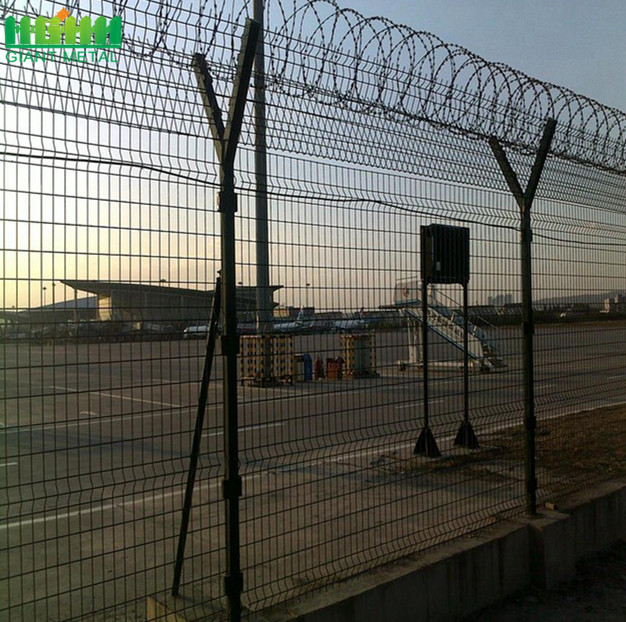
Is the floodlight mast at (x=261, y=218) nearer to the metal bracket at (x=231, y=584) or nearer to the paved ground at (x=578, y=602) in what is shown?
the metal bracket at (x=231, y=584)

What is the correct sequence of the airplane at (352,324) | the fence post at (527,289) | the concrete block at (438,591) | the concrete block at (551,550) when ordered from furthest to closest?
the fence post at (527,289) → the concrete block at (551,550) → the concrete block at (438,591) → the airplane at (352,324)

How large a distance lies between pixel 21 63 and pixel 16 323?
1.05 metres

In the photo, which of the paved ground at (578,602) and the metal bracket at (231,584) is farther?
the paved ground at (578,602)

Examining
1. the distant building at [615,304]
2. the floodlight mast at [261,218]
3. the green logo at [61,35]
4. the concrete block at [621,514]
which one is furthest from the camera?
the distant building at [615,304]

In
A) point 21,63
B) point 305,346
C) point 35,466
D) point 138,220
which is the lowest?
point 35,466

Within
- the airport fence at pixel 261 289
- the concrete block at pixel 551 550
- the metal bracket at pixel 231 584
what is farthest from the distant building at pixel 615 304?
the metal bracket at pixel 231 584

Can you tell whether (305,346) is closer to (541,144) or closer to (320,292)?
(320,292)

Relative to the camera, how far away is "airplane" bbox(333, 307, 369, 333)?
3.72 metres

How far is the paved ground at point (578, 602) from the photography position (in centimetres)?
406

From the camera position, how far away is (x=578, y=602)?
4.28 m

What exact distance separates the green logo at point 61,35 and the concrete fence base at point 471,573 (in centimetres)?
260

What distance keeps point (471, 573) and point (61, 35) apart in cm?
367

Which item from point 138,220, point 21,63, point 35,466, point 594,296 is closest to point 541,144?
point 594,296

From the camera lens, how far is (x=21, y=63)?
8.88ft
